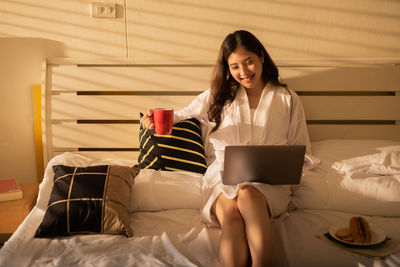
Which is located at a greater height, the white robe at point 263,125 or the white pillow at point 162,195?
the white robe at point 263,125

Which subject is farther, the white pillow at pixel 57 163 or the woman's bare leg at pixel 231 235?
the white pillow at pixel 57 163

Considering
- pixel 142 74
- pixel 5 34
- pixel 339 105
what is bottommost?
pixel 339 105

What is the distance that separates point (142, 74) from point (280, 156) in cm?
128

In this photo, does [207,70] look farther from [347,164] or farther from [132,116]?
[347,164]

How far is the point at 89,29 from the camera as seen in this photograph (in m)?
2.49

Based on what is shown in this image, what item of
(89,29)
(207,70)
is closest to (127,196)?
(207,70)

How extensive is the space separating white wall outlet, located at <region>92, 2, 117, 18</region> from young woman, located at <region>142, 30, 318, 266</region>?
0.91m

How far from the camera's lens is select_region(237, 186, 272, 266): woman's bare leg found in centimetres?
132

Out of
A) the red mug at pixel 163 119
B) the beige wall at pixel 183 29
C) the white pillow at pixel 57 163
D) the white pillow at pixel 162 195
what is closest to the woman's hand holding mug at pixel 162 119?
the red mug at pixel 163 119

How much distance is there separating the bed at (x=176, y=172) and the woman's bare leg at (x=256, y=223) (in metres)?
0.09

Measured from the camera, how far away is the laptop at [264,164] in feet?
4.77

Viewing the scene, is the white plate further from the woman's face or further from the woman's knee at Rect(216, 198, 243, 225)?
the woman's face

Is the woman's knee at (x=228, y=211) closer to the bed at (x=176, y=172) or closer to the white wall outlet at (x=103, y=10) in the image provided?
the bed at (x=176, y=172)

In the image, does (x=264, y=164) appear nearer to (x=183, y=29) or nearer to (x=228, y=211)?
(x=228, y=211)
